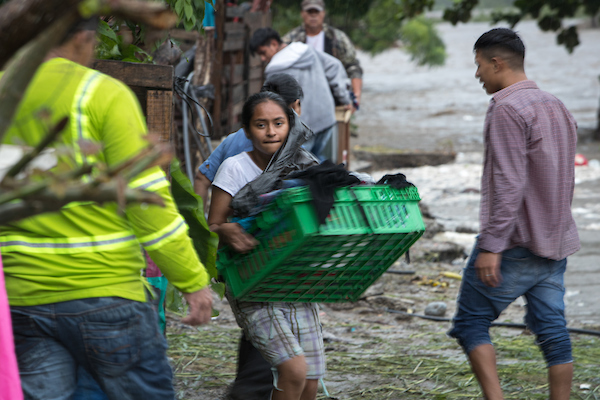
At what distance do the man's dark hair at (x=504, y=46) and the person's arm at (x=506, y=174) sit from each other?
0.28 m

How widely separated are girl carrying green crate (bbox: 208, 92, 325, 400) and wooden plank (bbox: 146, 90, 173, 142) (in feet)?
1.03

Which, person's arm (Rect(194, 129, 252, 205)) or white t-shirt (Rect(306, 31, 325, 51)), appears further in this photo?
white t-shirt (Rect(306, 31, 325, 51))

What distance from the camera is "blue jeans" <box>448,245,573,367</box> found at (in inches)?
120

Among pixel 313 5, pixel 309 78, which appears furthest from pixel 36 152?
pixel 313 5

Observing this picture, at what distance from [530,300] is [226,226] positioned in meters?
1.43

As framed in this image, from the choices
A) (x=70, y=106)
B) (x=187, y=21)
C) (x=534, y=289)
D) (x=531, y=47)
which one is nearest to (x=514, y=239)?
(x=534, y=289)

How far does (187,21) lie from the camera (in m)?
3.22

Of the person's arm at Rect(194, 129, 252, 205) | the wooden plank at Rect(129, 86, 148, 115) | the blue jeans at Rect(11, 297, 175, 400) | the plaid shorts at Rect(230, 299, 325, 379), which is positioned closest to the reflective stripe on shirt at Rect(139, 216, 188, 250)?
the blue jeans at Rect(11, 297, 175, 400)

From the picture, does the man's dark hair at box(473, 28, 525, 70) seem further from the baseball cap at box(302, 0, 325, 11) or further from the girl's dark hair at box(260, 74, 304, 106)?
the baseball cap at box(302, 0, 325, 11)

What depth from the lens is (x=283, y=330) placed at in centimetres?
282

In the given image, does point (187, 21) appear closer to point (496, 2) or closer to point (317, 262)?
point (317, 262)

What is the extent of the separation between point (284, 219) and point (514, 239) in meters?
1.16

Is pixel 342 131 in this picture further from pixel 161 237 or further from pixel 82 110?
pixel 82 110

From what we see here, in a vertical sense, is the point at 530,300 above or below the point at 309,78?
below
